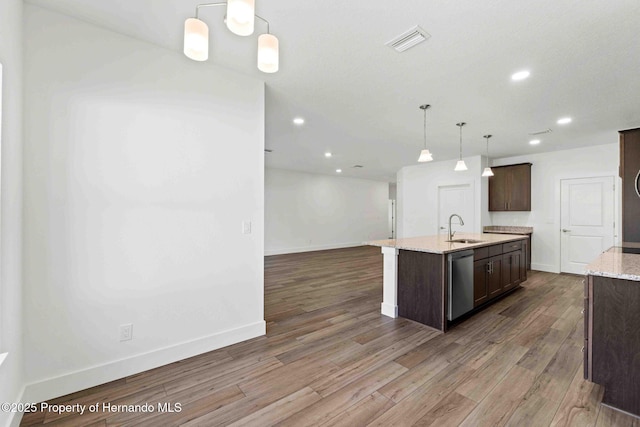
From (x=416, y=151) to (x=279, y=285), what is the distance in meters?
4.22

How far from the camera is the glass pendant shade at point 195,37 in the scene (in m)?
1.43

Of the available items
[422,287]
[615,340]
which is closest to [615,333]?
[615,340]

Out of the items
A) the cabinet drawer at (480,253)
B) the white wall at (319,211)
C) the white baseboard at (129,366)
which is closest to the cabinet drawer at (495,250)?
the cabinet drawer at (480,253)

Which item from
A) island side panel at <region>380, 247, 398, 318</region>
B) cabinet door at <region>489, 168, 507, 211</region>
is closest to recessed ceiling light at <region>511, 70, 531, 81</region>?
island side panel at <region>380, 247, 398, 318</region>

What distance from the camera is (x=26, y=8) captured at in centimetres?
183

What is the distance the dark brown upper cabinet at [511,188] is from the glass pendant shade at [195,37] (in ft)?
22.7

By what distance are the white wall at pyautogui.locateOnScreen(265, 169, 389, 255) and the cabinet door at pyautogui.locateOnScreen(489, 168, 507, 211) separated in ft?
15.9

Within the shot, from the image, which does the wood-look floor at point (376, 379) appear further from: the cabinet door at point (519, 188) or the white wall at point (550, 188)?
the cabinet door at point (519, 188)

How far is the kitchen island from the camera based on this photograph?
294cm

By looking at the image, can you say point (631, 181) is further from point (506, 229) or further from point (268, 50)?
point (268, 50)


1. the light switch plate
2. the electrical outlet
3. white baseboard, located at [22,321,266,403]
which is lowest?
white baseboard, located at [22,321,266,403]

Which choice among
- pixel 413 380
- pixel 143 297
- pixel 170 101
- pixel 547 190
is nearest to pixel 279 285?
pixel 143 297

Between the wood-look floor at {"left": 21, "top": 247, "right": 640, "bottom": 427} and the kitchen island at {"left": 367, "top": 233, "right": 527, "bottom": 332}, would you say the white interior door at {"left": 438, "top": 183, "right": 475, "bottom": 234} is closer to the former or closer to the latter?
the kitchen island at {"left": 367, "top": 233, "right": 527, "bottom": 332}

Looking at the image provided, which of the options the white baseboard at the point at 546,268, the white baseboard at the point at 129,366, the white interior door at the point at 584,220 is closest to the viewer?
the white baseboard at the point at 129,366
